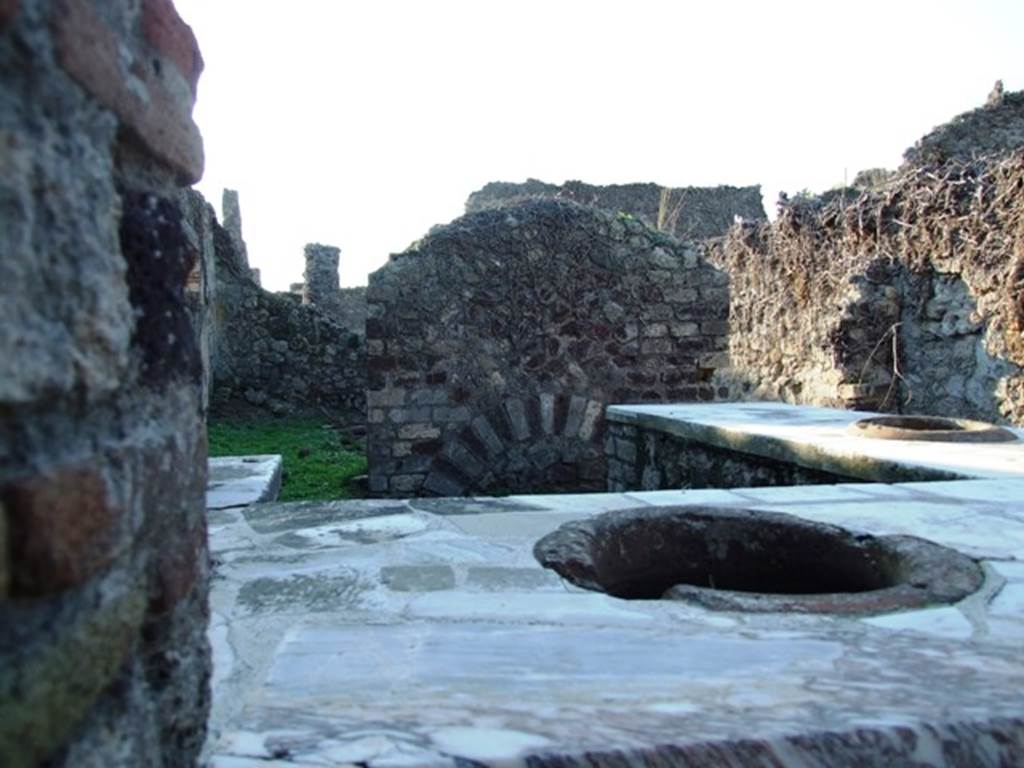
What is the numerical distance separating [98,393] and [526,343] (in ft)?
20.3

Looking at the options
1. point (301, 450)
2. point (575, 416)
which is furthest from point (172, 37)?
point (301, 450)

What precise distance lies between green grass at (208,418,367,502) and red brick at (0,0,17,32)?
4.93 meters

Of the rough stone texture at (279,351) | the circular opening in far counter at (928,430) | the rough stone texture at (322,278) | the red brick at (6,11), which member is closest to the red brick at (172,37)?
the red brick at (6,11)

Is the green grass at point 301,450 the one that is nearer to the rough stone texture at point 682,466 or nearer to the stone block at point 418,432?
the stone block at point 418,432

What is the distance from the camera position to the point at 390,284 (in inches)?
261

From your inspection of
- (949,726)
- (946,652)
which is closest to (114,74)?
(949,726)

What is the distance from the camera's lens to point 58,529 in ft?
2.02

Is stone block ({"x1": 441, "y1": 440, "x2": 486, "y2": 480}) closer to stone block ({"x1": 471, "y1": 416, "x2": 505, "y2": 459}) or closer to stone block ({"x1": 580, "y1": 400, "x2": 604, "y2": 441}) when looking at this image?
stone block ({"x1": 471, "y1": 416, "x2": 505, "y2": 459})

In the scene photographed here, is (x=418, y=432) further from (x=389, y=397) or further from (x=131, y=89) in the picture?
(x=131, y=89)

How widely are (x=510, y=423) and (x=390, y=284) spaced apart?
54.7 inches

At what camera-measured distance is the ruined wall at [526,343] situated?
663 centimetres

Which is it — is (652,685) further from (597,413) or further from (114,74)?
(597,413)

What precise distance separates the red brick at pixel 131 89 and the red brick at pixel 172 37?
0.01 meters

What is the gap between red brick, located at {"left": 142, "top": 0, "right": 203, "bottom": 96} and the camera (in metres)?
0.82
